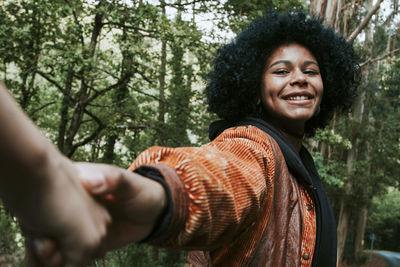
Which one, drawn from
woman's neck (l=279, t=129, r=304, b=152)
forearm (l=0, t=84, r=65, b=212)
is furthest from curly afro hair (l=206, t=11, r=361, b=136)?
forearm (l=0, t=84, r=65, b=212)

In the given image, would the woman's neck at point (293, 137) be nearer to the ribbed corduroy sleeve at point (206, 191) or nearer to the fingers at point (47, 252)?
the ribbed corduroy sleeve at point (206, 191)

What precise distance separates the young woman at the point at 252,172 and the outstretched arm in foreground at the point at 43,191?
56mm

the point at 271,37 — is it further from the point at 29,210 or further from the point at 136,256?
the point at 136,256

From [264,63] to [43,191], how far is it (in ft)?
6.36

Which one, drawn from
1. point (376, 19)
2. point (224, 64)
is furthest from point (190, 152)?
point (376, 19)

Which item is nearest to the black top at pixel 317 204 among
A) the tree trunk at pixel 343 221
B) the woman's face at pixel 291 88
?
the woman's face at pixel 291 88

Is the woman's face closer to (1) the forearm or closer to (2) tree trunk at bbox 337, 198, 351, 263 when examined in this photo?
(1) the forearm

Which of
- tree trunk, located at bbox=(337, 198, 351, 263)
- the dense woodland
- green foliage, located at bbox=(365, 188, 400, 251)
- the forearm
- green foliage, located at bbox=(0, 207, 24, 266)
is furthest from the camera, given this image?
green foliage, located at bbox=(365, 188, 400, 251)

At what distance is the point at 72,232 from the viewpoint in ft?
1.89

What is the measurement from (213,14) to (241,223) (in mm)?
6914

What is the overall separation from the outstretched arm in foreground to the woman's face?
→ 1633 mm

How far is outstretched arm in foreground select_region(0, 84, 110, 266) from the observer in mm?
487

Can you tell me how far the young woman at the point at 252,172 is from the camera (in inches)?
32.4

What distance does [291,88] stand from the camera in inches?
82.1
